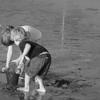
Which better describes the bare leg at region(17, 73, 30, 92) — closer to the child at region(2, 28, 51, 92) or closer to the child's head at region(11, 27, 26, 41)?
the child at region(2, 28, 51, 92)

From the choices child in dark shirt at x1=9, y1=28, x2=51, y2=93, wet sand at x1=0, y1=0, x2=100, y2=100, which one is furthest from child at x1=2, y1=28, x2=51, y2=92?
wet sand at x1=0, y1=0, x2=100, y2=100

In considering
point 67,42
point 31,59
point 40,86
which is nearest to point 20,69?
point 31,59

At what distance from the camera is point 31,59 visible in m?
7.31

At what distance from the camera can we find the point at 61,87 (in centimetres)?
771

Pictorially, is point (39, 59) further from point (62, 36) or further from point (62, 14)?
point (62, 14)

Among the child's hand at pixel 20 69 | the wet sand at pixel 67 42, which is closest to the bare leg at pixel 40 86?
the wet sand at pixel 67 42

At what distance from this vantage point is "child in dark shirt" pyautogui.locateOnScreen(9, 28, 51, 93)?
7.23 metres

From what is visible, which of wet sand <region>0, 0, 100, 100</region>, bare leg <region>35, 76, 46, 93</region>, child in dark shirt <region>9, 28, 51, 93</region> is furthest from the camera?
wet sand <region>0, 0, 100, 100</region>

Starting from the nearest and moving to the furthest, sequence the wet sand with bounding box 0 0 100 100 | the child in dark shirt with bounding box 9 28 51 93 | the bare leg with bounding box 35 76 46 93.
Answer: the child in dark shirt with bounding box 9 28 51 93 < the bare leg with bounding box 35 76 46 93 < the wet sand with bounding box 0 0 100 100

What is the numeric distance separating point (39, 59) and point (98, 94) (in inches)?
41.6

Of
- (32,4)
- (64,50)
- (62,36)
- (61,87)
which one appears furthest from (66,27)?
(61,87)

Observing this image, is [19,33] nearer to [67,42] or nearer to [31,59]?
[31,59]

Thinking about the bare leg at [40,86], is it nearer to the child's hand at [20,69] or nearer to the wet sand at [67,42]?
the wet sand at [67,42]

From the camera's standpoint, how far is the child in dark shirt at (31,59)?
723 centimetres
